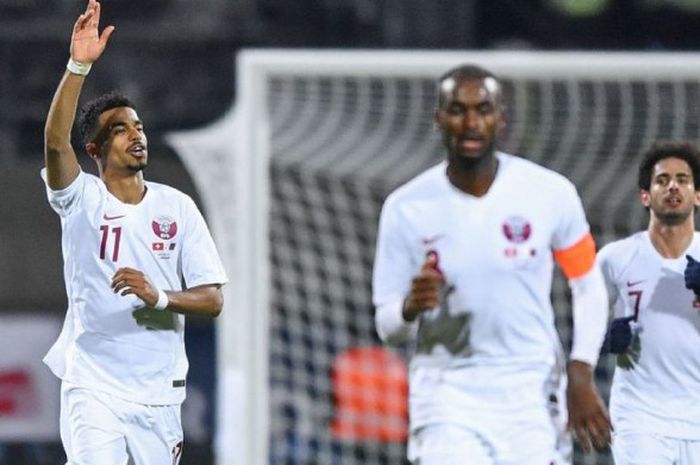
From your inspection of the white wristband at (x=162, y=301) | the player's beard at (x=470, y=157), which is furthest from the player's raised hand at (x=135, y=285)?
the player's beard at (x=470, y=157)

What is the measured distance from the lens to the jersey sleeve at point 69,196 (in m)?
4.34

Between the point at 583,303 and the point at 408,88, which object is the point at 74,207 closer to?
A: the point at 583,303

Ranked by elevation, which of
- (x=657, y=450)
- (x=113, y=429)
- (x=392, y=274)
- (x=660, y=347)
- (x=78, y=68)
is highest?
(x=78, y=68)

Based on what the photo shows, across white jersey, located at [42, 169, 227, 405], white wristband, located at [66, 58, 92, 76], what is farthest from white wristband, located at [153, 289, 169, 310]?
white wristband, located at [66, 58, 92, 76]

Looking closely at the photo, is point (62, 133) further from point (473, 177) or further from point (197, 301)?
point (473, 177)

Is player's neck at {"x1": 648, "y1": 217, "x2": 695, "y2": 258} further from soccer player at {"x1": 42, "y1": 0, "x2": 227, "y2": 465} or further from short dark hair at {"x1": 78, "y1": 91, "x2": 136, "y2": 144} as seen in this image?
short dark hair at {"x1": 78, "y1": 91, "x2": 136, "y2": 144}

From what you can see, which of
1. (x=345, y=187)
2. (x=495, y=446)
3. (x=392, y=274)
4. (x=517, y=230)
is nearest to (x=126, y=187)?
(x=392, y=274)

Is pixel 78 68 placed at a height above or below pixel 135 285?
above

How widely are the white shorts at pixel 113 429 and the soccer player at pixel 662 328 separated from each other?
3.98 feet

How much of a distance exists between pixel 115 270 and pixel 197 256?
0.68 feet

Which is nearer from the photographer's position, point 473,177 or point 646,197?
point 473,177

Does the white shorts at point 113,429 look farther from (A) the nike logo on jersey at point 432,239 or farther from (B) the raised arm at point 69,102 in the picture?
(A) the nike logo on jersey at point 432,239

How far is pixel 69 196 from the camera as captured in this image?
4352 mm

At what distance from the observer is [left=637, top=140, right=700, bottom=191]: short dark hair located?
4.97 meters
